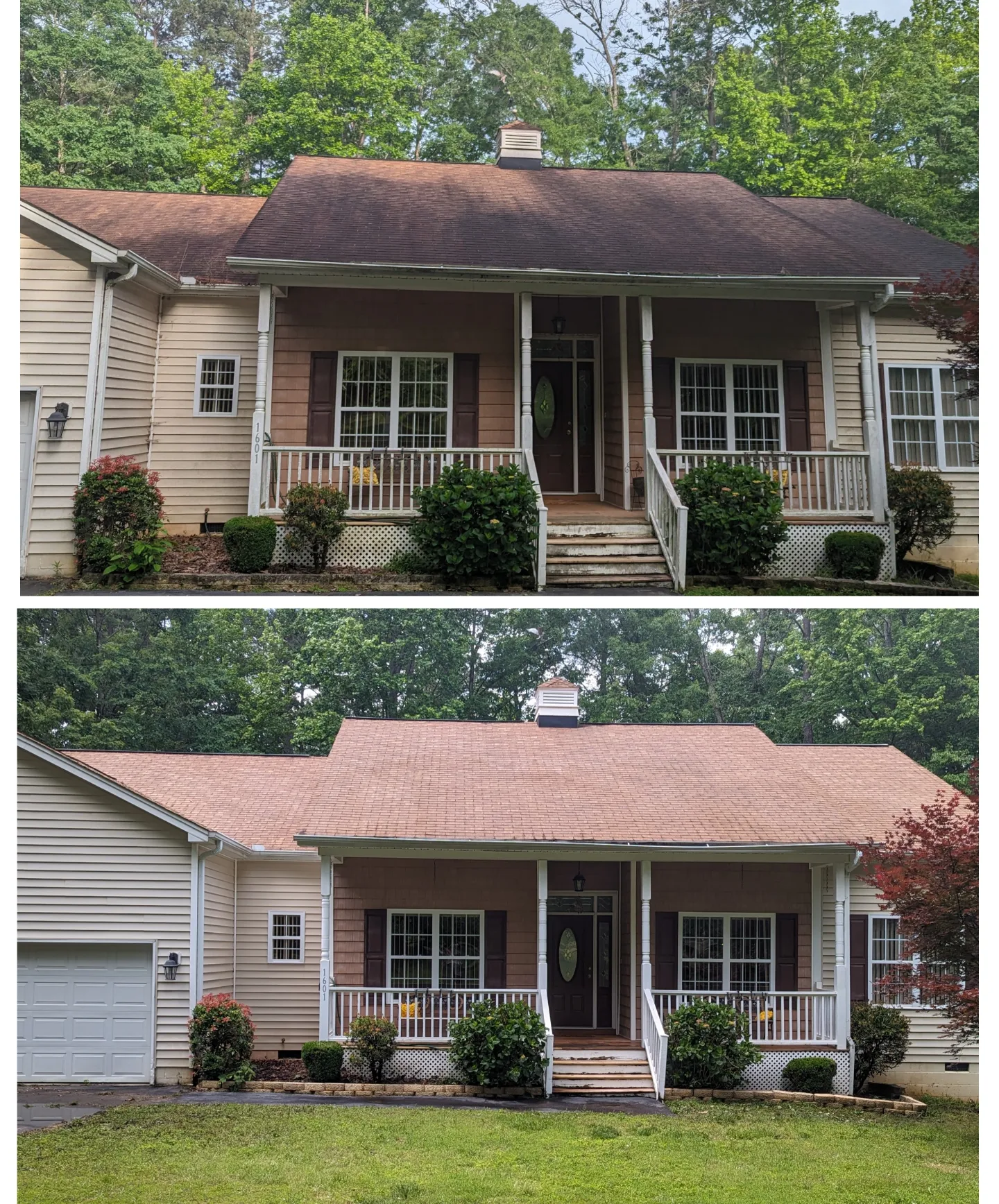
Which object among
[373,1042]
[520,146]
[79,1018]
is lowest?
[373,1042]

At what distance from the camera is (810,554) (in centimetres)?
1301

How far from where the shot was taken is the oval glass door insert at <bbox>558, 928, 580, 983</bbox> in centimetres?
1516

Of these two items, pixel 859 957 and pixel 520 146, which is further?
pixel 520 146

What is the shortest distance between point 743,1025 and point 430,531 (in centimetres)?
641

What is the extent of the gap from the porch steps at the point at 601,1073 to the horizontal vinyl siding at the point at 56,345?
7.96 metres

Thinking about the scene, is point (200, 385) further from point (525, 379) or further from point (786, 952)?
point (786, 952)

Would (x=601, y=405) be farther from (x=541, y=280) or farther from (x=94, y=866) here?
(x=94, y=866)

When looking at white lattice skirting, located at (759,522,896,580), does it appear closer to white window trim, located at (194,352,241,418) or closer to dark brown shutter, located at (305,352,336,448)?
dark brown shutter, located at (305,352,336,448)

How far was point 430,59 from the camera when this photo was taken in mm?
18016

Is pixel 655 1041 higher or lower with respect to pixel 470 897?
lower

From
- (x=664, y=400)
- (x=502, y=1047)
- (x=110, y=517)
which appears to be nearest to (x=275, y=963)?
(x=502, y=1047)

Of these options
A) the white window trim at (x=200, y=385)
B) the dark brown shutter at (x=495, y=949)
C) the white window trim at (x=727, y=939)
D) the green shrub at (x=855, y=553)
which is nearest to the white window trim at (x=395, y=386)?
the dark brown shutter at (x=495, y=949)

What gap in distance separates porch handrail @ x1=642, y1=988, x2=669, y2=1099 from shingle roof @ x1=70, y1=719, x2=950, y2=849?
6.01ft

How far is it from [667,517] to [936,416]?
16.1ft
